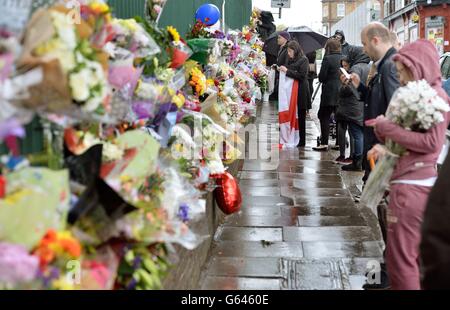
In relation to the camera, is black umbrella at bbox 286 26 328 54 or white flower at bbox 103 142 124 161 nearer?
white flower at bbox 103 142 124 161

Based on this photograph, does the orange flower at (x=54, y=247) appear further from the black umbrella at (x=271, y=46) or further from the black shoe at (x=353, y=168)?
the black umbrella at (x=271, y=46)

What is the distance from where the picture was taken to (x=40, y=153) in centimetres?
309

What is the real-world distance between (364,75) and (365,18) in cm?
3731

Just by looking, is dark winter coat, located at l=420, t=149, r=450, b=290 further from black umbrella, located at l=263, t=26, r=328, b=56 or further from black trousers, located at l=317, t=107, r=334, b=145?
black umbrella, located at l=263, t=26, r=328, b=56

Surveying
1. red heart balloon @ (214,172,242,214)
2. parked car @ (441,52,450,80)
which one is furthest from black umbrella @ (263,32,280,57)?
red heart balloon @ (214,172,242,214)

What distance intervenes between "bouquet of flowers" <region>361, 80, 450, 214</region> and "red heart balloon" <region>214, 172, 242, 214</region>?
1587 millimetres

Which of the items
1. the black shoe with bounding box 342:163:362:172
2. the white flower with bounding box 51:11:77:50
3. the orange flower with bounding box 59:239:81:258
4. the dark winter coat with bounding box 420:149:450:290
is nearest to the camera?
the dark winter coat with bounding box 420:149:450:290

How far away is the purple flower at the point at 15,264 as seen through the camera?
86.7 inches

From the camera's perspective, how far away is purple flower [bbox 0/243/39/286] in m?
2.20

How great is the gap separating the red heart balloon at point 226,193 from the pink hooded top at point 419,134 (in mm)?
1645

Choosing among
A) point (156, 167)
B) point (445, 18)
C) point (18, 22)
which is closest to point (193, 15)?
point (156, 167)
